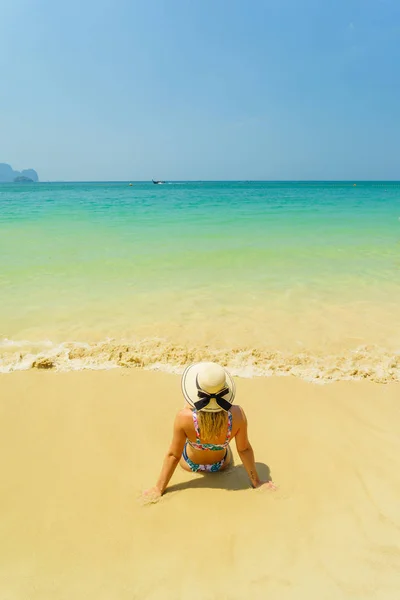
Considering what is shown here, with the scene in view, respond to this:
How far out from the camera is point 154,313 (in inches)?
210

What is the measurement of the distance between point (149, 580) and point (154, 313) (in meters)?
3.76

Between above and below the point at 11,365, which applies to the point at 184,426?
above

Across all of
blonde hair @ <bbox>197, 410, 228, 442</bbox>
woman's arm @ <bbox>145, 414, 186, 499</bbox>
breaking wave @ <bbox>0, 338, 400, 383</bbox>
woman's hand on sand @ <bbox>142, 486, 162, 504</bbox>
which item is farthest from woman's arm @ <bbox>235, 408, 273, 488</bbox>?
breaking wave @ <bbox>0, 338, 400, 383</bbox>

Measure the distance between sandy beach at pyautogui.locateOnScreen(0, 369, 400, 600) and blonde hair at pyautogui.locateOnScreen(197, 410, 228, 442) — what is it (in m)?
0.48

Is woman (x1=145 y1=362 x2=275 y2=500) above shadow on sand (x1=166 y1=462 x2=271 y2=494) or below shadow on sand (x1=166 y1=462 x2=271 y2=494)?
above

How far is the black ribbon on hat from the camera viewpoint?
2.06 metres

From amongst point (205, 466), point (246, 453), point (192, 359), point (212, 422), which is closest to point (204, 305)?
point (192, 359)

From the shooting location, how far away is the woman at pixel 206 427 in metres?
2.06

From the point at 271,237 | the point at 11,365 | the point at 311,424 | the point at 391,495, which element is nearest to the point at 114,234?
the point at 271,237

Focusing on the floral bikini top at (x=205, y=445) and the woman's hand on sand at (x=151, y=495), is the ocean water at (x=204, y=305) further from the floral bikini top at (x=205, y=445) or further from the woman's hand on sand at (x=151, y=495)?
the woman's hand on sand at (x=151, y=495)

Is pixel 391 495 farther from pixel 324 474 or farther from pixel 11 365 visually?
pixel 11 365

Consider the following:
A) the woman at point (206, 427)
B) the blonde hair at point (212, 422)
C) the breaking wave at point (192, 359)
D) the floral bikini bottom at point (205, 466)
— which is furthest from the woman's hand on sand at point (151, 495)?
the breaking wave at point (192, 359)

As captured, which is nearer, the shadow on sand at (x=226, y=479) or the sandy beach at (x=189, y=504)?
the sandy beach at (x=189, y=504)

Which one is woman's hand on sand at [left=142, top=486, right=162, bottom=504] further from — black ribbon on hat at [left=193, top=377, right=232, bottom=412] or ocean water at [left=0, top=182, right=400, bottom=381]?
ocean water at [left=0, top=182, right=400, bottom=381]
